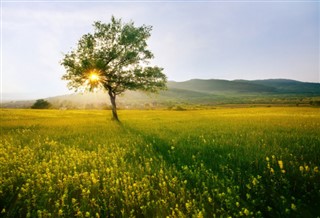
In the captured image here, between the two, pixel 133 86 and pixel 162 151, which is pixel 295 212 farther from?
Answer: pixel 133 86

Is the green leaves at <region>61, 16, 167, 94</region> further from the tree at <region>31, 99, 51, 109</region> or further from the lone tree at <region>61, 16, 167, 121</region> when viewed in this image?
the tree at <region>31, 99, 51, 109</region>

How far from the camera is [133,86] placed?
30.7m

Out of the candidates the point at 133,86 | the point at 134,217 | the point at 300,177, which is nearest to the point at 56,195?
the point at 134,217

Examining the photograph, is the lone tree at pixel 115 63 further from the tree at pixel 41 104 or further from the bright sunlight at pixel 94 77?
the tree at pixel 41 104

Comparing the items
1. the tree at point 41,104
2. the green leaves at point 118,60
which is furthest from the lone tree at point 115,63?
the tree at point 41,104

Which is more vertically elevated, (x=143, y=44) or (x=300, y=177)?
(x=143, y=44)

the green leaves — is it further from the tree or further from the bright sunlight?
the tree

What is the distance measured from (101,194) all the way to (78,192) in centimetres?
74

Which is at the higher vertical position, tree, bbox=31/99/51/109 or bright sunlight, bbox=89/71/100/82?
bright sunlight, bbox=89/71/100/82

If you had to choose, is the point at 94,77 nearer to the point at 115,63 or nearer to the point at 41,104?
the point at 115,63

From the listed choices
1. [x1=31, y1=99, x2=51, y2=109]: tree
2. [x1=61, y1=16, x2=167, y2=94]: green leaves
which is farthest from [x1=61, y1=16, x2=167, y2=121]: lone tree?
[x1=31, y1=99, x2=51, y2=109]: tree

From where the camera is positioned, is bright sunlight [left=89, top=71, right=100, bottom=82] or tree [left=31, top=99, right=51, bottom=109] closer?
bright sunlight [left=89, top=71, right=100, bottom=82]

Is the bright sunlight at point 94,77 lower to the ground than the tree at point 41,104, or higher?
higher

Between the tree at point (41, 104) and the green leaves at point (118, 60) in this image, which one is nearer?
the green leaves at point (118, 60)
